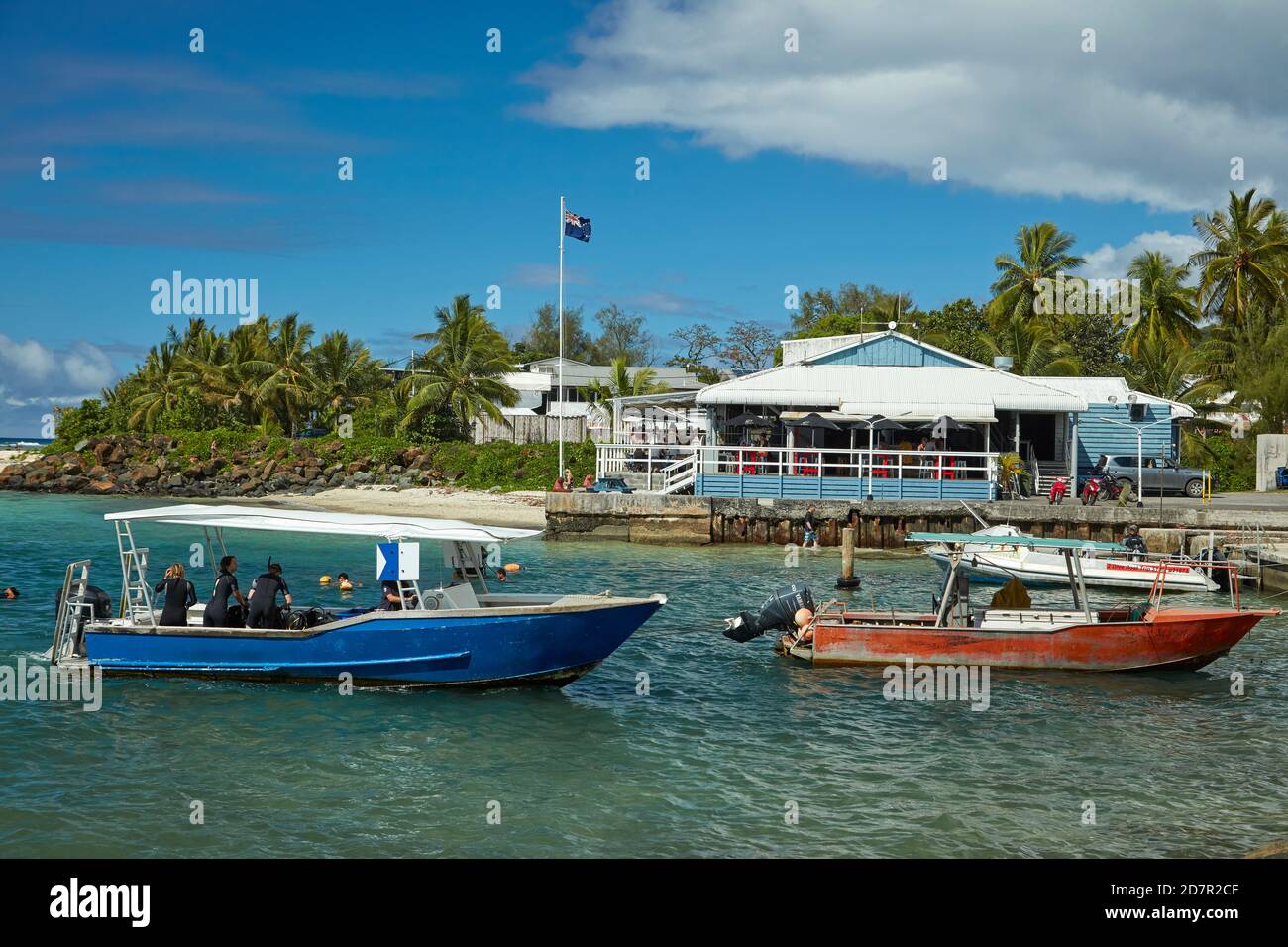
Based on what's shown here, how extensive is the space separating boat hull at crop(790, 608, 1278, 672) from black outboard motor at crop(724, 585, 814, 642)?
88 cm

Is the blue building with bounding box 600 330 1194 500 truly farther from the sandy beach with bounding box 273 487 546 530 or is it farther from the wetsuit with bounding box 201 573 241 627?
the wetsuit with bounding box 201 573 241 627

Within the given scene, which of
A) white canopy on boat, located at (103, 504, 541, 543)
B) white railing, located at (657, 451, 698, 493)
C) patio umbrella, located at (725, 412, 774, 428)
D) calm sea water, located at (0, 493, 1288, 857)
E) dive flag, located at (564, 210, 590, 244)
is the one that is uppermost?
dive flag, located at (564, 210, 590, 244)

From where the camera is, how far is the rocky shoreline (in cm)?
5400

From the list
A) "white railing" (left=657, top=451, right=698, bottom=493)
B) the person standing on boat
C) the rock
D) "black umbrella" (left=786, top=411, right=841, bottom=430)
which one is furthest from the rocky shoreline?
the person standing on boat

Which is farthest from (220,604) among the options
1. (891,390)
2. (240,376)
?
(240,376)

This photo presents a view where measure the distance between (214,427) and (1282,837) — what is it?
6244 cm

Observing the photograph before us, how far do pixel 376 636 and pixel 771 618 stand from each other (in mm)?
6680

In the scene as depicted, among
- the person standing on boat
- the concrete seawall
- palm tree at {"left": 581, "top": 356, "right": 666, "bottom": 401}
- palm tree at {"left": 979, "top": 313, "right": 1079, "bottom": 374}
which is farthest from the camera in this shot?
palm tree at {"left": 581, "top": 356, "right": 666, "bottom": 401}

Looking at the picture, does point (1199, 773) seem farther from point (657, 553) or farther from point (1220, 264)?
point (1220, 264)

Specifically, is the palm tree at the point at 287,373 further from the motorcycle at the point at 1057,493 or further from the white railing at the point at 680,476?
the motorcycle at the point at 1057,493

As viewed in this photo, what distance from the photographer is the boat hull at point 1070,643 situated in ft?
59.1

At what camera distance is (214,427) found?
6506 cm

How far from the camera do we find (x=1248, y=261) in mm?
54219

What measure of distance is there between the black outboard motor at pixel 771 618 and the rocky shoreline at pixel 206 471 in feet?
113
